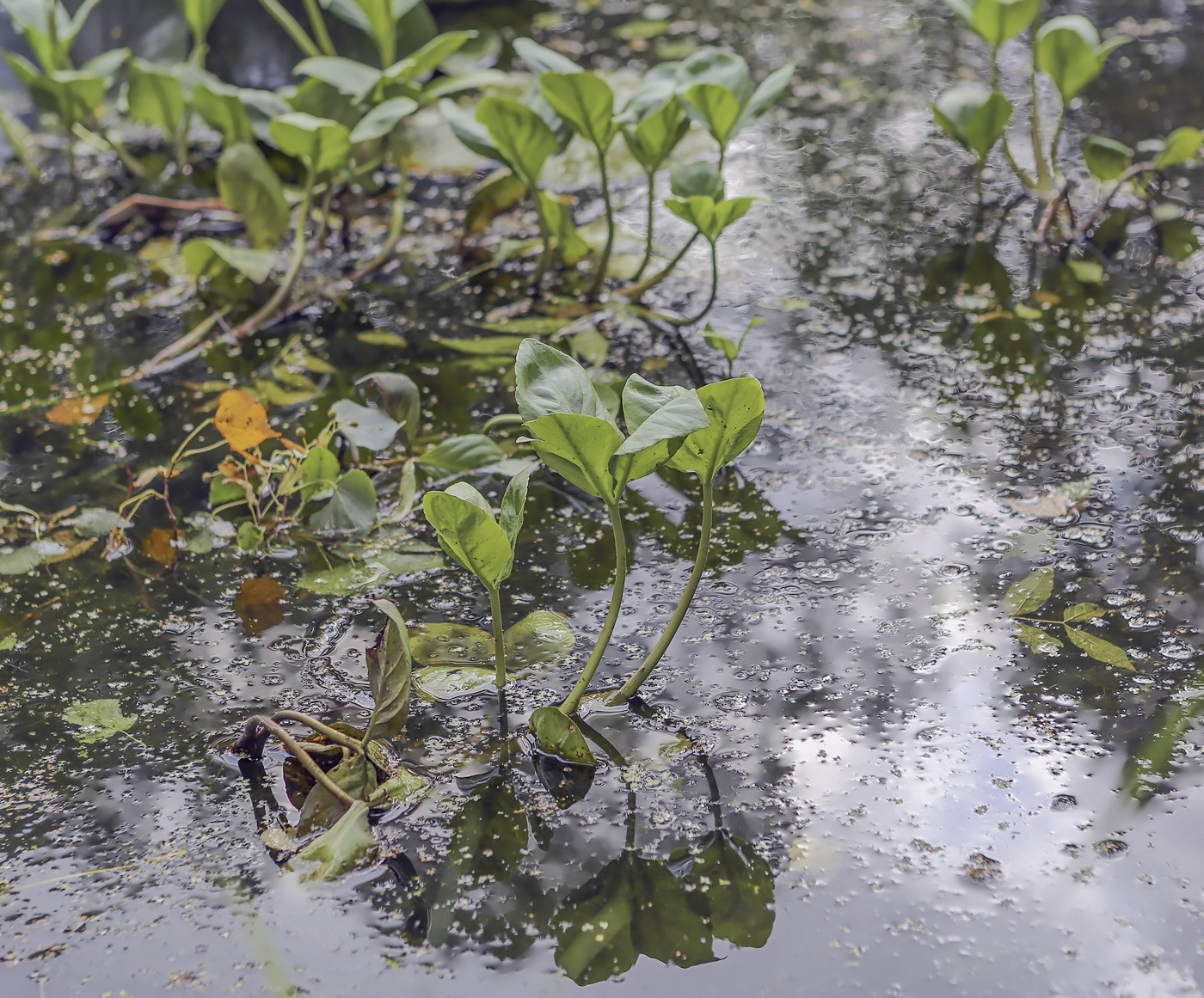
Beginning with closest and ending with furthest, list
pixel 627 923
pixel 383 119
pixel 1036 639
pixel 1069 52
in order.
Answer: pixel 627 923 → pixel 1036 639 → pixel 383 119 → pixel 1069 52

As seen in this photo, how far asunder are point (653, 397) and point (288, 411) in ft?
2.50

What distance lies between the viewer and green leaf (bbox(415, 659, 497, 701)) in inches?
Result: 38.2

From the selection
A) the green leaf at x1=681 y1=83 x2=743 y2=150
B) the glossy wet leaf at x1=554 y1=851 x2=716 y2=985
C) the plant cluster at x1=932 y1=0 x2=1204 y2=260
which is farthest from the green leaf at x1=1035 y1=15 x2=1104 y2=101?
the glossy wet leaf at x1=554 y1=851 x2=716 y2=985

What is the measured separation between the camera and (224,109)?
5.67ft

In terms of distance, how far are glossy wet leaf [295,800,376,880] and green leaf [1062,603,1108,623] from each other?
2.29 ft

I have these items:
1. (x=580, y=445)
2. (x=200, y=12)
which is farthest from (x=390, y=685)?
(x=200, y=12)

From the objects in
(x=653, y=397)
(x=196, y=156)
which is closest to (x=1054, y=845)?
(x=653, y=397)

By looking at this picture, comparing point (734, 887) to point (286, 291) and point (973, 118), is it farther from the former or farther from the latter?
point (973, 118)

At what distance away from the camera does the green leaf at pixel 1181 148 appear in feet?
5.34

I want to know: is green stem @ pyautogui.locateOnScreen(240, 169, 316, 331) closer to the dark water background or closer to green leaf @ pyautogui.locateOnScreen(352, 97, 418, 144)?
the dark water background

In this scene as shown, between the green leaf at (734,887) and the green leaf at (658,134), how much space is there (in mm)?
986

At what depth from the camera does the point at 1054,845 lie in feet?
2.69

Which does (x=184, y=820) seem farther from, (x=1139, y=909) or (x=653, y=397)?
(x=1139, y=909)

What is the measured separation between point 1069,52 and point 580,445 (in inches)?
49.9
